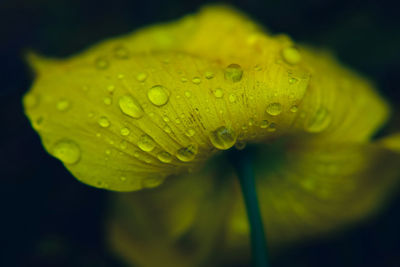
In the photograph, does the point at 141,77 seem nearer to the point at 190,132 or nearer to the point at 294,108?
the point at 190,132

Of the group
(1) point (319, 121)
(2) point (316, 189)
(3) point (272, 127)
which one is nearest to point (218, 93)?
(3) point (272, 127)

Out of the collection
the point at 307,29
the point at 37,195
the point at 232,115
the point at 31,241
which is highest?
the point at 307,29

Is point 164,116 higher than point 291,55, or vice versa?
point 291,55

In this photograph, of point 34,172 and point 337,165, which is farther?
point 34,172

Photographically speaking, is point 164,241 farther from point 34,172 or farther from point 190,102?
point 190,102

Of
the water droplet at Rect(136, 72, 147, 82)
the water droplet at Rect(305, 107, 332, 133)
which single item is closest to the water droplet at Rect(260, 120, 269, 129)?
the water droplet at Rect(305, 107, 332, 133)

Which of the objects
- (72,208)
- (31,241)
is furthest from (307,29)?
(31,241)

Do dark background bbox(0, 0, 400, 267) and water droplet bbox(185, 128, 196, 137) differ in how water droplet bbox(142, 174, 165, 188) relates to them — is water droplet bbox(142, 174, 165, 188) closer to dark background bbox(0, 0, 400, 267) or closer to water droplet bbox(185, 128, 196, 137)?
water droplet bbox(185, 128, 196, 137)
